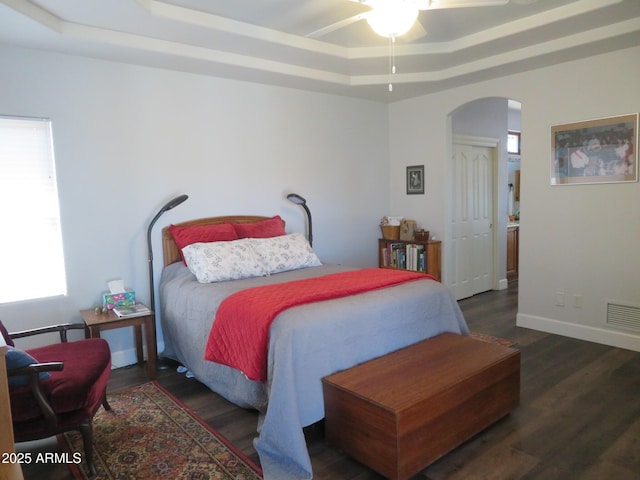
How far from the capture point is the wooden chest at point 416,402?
195cm

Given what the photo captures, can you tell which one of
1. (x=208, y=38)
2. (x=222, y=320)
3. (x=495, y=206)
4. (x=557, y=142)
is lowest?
(x=222, y=320)

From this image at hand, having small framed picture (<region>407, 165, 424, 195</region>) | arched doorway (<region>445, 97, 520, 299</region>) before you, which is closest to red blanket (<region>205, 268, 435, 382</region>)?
small framed picture (<region>407, 165, 424, 195</region>)

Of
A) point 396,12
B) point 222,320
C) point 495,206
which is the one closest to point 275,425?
point 222,320

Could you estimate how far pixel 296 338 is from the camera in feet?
7.18

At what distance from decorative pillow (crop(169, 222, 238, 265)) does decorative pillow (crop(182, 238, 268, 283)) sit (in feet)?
0.53

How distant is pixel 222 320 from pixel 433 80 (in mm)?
3175

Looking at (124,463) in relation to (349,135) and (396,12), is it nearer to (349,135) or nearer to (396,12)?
(396,12)

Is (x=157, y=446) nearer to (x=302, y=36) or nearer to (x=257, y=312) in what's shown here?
(x=257, y=312)

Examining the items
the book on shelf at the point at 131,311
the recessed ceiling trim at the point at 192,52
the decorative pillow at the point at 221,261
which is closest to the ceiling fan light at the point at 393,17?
the recessed ceiling trim at the point at 192,52

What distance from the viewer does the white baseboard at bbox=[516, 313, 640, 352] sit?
3.58 metres

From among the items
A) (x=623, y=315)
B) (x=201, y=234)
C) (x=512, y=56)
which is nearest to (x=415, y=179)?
(x=512, y=56)

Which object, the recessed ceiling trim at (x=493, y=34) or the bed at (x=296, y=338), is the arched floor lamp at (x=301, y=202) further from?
the recessed ceiling trim at (x=493, y=34)

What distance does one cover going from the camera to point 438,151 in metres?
4.83

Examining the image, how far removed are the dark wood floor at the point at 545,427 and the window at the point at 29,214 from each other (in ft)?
3.03
